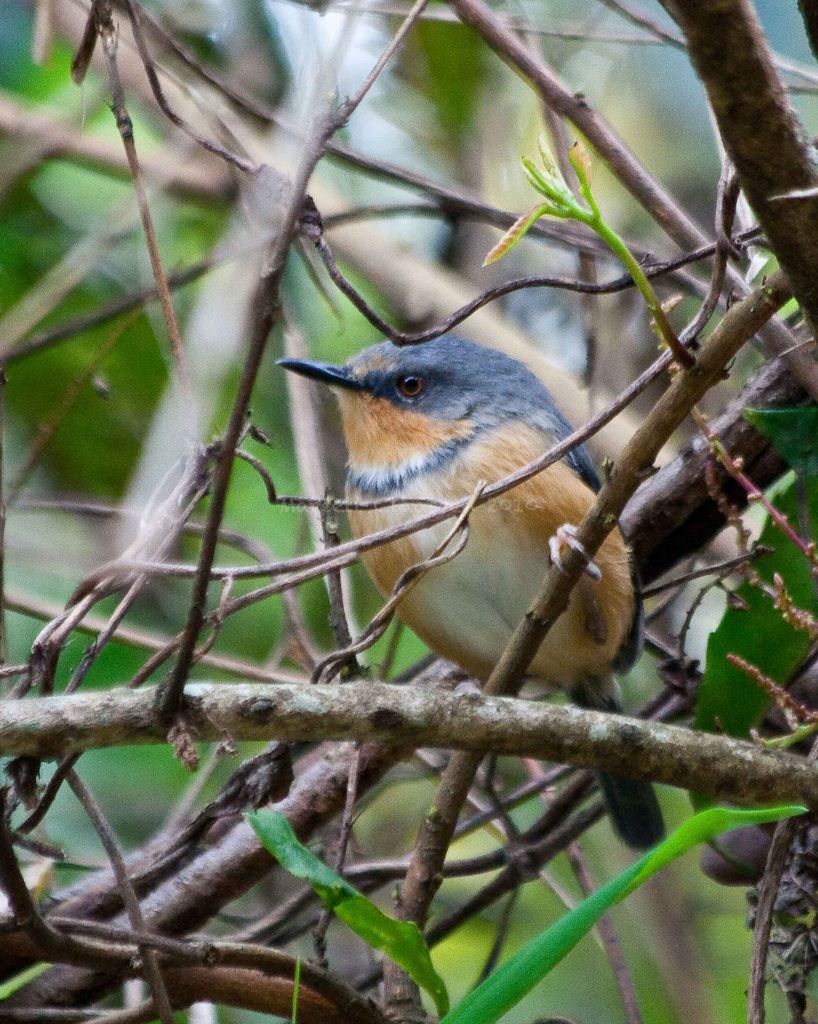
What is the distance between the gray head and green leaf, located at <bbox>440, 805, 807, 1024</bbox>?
1.74m

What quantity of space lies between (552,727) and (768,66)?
1040 millimetres

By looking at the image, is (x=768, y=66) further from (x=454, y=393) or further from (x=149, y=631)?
(x=149, y=631)

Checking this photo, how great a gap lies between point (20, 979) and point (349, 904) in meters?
0.89

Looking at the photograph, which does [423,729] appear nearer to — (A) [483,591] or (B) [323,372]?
(A) [483,591]

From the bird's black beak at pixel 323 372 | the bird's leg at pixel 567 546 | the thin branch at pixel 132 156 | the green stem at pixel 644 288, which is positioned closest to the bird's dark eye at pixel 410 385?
the bird's black beak at pixel 323 372

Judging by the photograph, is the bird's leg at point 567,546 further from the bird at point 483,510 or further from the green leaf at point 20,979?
the green leaf at point 20,979

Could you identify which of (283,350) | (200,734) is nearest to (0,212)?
(283,350)

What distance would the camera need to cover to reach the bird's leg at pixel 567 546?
2160 millimetres

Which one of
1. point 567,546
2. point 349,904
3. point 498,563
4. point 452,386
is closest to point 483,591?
point 498,563

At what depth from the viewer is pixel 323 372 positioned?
10.8 feet


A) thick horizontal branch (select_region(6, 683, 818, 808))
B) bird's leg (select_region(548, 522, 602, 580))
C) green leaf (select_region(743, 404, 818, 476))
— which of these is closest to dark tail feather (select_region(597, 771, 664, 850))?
bird's leg (select_region(548, 522, 602, 580))

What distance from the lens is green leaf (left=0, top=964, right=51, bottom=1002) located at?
2.39 meters

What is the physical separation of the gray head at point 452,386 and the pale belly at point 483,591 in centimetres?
35

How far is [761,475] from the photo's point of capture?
10.1 ft
